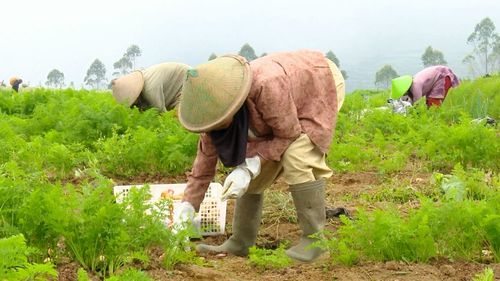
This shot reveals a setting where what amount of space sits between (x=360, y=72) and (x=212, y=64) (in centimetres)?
18812

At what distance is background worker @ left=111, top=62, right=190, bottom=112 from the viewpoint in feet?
27.9

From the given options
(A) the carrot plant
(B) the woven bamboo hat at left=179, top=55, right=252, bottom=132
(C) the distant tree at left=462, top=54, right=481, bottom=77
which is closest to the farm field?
(A) the carrot plant

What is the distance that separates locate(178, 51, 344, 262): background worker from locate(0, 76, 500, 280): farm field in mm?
242

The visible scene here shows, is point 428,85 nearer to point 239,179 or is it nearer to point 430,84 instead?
point 430,84

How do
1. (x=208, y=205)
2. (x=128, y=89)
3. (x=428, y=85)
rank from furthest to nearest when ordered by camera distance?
1. (x=428, y=85)
2. (x=128, y=89)
3. (x=208, y=205)

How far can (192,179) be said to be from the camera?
13.6ft

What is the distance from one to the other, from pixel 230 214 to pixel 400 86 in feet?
20.1

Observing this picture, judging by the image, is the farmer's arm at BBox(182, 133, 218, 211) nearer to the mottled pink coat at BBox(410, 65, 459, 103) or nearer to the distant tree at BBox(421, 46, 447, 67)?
the mottled pink coat at BBox(410, 65, 459, 103)

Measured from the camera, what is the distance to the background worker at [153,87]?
851 cm

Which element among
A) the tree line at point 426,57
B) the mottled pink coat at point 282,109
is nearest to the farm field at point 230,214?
the mottled pink coat at point 282,109

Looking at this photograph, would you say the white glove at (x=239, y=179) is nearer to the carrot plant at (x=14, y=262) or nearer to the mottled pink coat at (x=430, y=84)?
the carrot plant at (x=14, y=262)

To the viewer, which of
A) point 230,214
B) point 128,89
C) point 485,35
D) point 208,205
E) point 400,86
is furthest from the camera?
point 485,35

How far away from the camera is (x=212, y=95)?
3670 millimetres

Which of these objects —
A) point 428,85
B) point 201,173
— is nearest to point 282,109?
point 201,173
